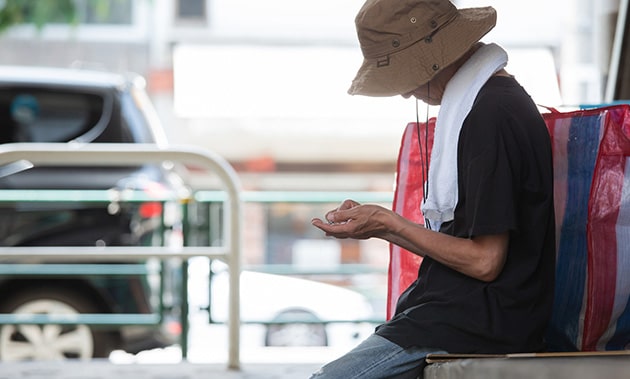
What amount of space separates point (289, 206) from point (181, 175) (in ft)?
3.59

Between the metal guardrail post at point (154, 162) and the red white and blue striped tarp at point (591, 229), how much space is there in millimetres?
2233

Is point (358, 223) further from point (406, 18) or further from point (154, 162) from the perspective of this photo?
point (154, 162)

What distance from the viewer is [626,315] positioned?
1933mm

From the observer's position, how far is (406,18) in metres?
1.87

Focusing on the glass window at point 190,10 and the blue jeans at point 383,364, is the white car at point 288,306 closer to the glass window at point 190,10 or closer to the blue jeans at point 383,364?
the blue jeans at point 383,364

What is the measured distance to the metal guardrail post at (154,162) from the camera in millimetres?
4117

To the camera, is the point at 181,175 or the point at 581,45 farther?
the point at 181,175

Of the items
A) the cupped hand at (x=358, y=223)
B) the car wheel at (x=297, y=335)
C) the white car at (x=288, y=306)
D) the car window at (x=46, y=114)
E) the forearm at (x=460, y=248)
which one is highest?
the car window at (x=46, y=114)

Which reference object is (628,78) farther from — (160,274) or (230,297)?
(160,274)

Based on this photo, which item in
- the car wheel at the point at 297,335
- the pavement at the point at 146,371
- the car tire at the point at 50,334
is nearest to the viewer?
the pavement at the point at 146,371

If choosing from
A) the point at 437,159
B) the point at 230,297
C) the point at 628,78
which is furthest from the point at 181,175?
the point at 437,159

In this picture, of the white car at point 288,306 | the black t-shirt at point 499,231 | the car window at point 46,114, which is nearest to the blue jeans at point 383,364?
the black t-shirt at point 499,231

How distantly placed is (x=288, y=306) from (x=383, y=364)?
5206mm

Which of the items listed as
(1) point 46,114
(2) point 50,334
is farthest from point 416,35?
(1) point 46,114
